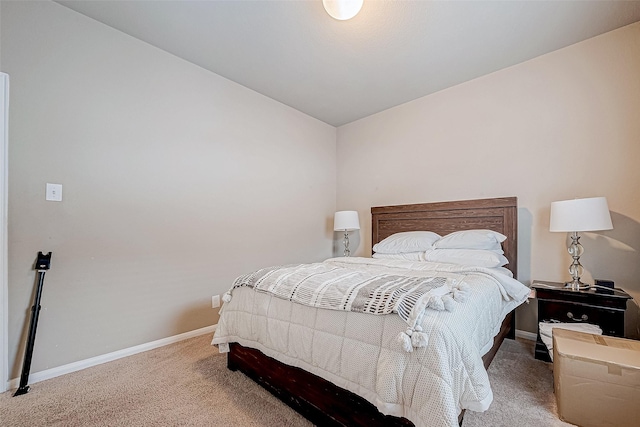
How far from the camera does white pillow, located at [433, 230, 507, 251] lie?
2461 mm

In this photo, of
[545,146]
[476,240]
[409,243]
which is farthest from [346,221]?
[545,146]

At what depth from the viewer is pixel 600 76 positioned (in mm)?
2299

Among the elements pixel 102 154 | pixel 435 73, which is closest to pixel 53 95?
pixel 102 154

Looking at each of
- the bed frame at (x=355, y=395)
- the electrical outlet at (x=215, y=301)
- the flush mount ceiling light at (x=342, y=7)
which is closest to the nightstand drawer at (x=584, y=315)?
the bed frame at (x=355, y=395)

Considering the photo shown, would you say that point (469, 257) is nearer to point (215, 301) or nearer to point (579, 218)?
point (579, 218)

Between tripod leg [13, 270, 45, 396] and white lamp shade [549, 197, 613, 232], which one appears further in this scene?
white lamp shade [549, 197, 613, 232]

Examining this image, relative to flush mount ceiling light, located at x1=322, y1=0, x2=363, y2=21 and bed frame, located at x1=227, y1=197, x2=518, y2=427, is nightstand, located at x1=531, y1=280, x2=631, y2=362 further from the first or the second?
flush mount ceiling light, located at x1=322, y1=0, x2=363, y2=21

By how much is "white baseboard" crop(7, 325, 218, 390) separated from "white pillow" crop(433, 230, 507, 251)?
2.48 m

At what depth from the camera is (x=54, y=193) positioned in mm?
1918

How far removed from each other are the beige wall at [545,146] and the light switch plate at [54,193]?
3.22m

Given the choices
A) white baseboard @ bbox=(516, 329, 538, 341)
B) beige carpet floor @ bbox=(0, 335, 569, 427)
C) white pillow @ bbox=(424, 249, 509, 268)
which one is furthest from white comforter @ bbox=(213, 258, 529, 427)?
white baseboard @ bbox=(516, 329, 538, 341)

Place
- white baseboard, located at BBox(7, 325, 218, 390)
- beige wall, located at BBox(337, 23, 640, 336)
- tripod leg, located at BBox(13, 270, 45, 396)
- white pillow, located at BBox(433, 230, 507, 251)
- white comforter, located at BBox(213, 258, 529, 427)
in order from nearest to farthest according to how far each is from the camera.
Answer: white comforter, located at BBox(213, 258, 529, 427) → tripod leg, located at BBox(13, 270, 45, 396) → white baseboard, located at BBox(7, 325, 218, 390) → beige wall, located at BBox(337, 23, 640, 336) → white pillow, located at BBox(433, 230, 507, 251)

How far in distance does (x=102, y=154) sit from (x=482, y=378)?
8.94 ft

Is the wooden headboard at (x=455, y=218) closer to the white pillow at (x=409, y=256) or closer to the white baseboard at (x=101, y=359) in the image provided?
the white pillow at (x=409, y=256)
